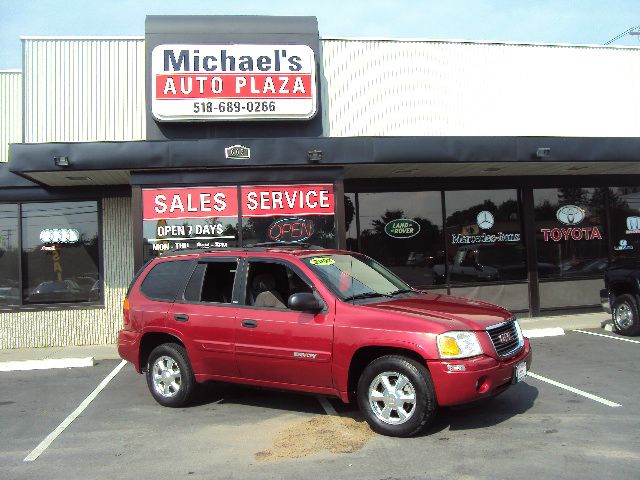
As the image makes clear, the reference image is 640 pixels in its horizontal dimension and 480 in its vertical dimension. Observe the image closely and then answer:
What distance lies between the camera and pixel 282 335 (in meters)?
5.62

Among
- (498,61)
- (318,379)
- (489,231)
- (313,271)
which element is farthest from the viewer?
(489,231)

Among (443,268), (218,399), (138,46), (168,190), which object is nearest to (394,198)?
(443,268)

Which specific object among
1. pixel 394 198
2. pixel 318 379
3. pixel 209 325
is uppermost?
pixel 394 198

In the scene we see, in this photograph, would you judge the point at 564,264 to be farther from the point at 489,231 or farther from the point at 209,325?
the point at 209,325

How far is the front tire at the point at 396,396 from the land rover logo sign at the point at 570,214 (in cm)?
996

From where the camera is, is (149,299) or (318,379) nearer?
(318,379)

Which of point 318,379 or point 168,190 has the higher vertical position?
point 168,190

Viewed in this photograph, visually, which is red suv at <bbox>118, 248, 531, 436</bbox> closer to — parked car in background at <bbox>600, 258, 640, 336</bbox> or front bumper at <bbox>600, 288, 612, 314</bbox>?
parked car in background at <bbox>600, 258, 640, 336</bbox>

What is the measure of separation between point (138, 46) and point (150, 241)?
405 cm

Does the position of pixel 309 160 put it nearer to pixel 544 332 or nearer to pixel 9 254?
pixel 544 332

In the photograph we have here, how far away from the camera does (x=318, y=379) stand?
543 centimetres

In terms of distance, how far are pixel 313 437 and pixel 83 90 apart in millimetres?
8810

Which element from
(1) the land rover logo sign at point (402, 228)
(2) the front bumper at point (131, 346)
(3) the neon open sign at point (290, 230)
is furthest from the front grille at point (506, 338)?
(1) the land rover logo sign at point (402, 228)

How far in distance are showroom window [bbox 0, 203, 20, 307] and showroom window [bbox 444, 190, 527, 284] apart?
9.10 m
